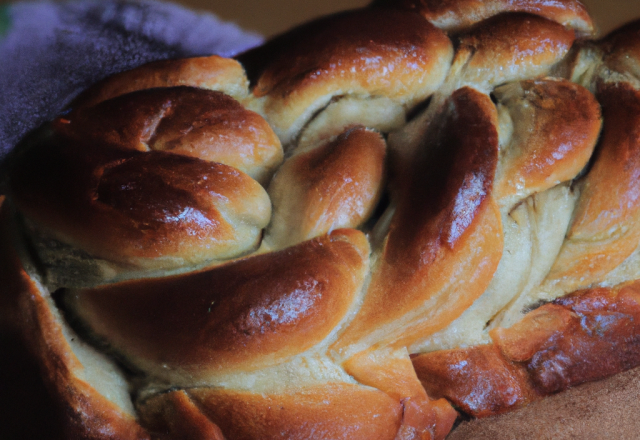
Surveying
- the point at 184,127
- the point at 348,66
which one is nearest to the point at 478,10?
the point at 348,66

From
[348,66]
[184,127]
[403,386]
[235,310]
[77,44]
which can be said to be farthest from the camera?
[77,44]

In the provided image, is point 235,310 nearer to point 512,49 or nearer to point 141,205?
point 141,205

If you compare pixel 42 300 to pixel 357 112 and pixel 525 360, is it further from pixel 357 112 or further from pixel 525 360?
pixel 525 360

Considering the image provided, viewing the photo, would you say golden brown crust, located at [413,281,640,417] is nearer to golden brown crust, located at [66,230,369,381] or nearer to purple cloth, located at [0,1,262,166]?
golden brown crust, located at [66,230,369,381]

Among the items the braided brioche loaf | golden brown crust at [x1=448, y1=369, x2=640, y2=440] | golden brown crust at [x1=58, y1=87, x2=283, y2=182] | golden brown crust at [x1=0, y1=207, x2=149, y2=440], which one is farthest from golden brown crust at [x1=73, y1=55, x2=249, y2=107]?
golden brown crust at [x1=448, y1=369, x2=640, y2=440]

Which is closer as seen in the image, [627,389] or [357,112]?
[627,389]

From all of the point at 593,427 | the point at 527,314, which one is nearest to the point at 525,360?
the point at 527,314
